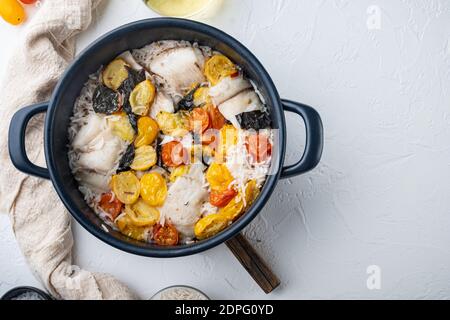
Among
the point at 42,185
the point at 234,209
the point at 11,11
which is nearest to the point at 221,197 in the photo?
the point at 234,209

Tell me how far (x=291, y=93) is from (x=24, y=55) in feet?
2.19

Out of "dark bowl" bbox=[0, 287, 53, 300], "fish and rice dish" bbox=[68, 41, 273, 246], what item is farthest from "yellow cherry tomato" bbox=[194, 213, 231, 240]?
"dark bowl" bbox=[0, 287, 53, 300]

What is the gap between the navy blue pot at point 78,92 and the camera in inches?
48.3

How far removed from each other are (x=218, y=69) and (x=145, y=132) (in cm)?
22

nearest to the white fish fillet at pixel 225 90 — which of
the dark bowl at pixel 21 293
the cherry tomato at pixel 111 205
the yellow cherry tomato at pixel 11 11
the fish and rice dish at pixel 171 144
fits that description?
the fish and rice dish at pixel 171 144

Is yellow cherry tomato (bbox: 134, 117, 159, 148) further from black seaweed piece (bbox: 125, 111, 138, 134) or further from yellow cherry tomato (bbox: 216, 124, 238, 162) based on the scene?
yellow cherry tomato (bbox: 216, 124, 238, 162)

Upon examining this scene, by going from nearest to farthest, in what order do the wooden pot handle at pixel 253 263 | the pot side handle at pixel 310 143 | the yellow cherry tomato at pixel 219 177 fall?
the pot side handle at pixel 310 143
the yellow cherry tomato at pixel 219 177
the wooden pot handle at pixel 253 263

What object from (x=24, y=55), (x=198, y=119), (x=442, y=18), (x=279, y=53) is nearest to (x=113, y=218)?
(x=198, y=119)

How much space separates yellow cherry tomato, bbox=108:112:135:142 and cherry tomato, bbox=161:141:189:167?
9 centimetres

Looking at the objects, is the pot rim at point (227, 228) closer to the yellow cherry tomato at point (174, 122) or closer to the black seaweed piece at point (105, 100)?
the black seaweed piece at point (105, 100)

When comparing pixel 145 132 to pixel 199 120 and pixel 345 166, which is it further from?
pixel 345 166

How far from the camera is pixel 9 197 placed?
57.9 inches

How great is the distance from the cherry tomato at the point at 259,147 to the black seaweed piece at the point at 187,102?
15cm

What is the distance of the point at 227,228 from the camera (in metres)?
1.25
